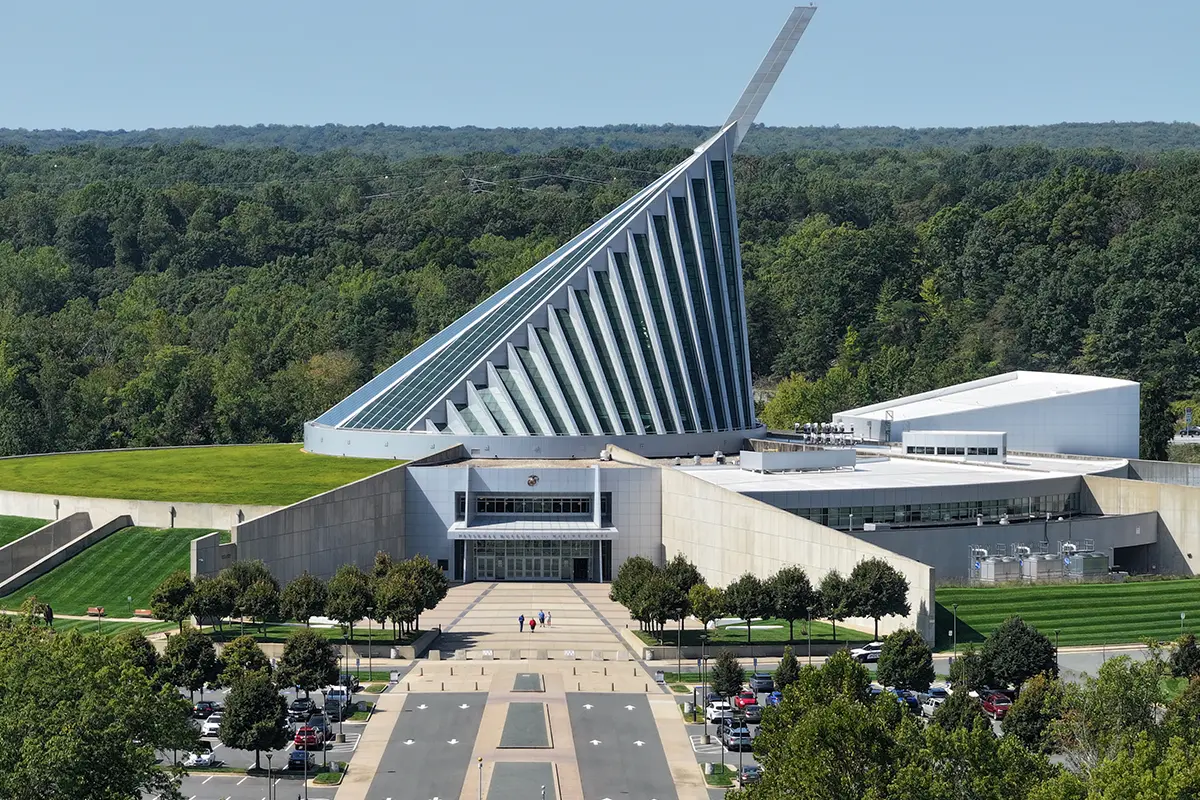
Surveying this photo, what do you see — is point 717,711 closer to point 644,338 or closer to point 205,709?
point 205,709

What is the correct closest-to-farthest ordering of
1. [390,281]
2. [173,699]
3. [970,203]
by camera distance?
[173,699] < [390,281] < [970,203]

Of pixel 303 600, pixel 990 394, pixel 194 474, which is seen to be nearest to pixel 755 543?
pixel 303 600

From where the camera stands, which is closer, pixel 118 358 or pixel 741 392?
pixel 741 392

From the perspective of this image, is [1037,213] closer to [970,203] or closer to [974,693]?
[970,203]

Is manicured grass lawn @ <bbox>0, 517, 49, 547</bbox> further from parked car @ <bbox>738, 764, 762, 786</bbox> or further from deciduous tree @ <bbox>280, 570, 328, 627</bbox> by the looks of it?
parked car @ <bbox>738, 764, 762, 786</bbox>

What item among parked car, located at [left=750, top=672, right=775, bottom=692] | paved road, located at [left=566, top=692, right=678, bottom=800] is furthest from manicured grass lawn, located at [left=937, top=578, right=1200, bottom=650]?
paved road, located at [left=566, top=692, right=678, bottom=800]

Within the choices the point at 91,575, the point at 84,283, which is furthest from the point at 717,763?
the point at 84,283

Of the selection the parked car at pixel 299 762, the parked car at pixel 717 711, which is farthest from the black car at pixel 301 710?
the parked car at pixel 717 711
